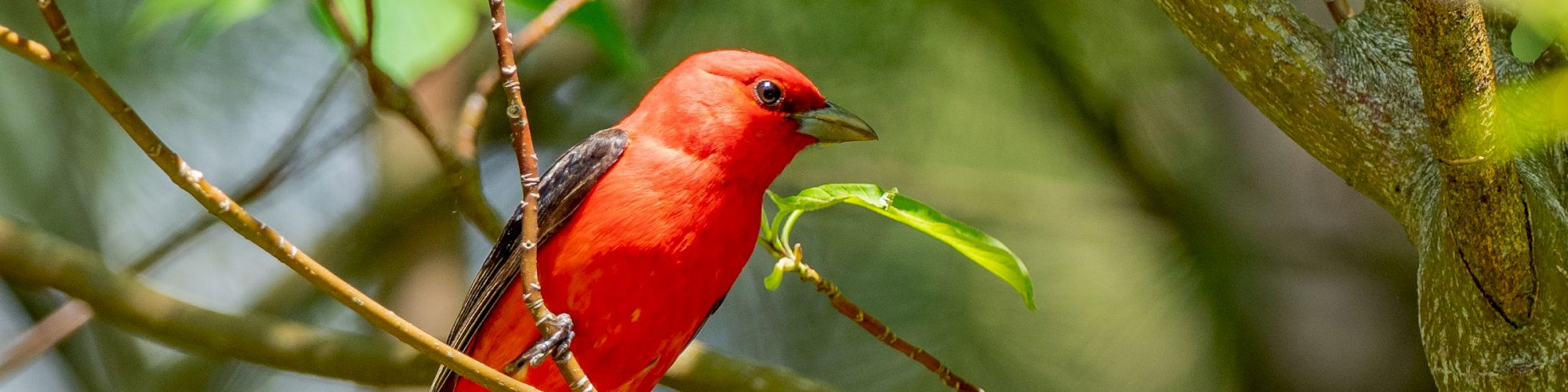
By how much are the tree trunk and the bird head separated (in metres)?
0.70

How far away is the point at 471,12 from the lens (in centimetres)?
221

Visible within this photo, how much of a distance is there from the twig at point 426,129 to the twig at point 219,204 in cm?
85

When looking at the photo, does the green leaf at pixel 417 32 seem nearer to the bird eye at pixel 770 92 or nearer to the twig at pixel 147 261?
the bird eye at pixel 770 92

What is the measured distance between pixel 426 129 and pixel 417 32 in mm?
999

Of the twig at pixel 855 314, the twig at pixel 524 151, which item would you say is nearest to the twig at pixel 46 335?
the twig at pixel 524 151

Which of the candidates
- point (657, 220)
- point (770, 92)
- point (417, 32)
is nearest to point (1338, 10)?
point (770, 92)

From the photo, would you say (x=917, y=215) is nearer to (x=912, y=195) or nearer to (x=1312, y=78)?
(x=1312, y=78)

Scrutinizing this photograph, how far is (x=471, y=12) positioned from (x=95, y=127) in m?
4.17

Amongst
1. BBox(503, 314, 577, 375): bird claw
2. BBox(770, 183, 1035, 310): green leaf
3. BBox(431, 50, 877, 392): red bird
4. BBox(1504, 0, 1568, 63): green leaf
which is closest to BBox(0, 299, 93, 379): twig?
BBox(431, 50, 877, 392): red bird

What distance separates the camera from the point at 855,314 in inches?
93.6

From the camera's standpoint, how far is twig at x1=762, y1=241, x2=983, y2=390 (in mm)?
2340

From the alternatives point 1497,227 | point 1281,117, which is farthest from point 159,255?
point 1497,227

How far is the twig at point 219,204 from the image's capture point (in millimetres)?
1494

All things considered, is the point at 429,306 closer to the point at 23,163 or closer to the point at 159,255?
the point at 159,255
